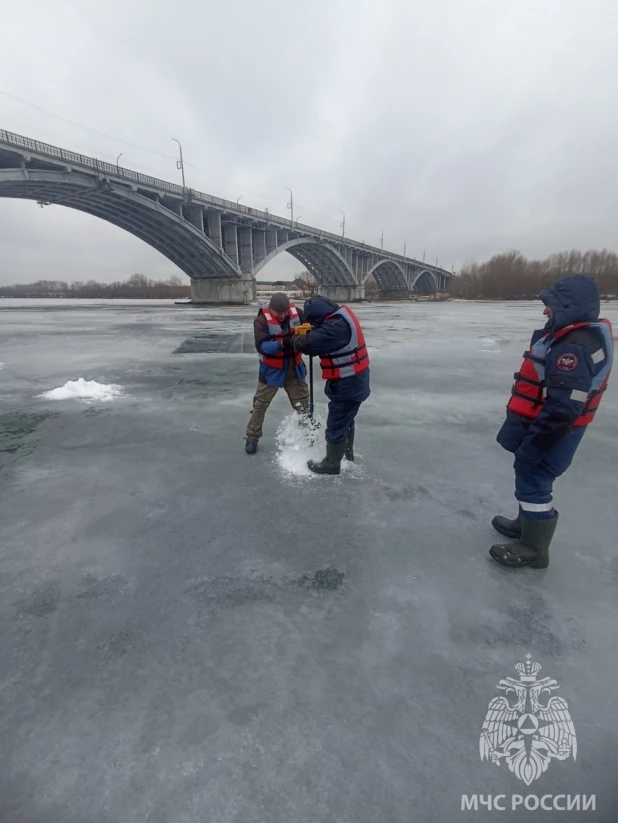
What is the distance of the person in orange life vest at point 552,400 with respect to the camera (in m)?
2.31

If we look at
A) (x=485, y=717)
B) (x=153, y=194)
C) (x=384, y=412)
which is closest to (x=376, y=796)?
(x=485, y=717)

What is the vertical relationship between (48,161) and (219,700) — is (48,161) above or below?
above

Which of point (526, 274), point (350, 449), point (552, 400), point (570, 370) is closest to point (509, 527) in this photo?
point (552, 400)

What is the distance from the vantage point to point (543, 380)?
2598mm

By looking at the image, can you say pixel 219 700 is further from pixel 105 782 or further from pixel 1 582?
pixel 1 582

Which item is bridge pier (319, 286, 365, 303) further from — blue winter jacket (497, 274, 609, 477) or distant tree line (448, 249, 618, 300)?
blue winter jacket (497, 274, 609, 477)

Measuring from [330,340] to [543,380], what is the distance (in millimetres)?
1676

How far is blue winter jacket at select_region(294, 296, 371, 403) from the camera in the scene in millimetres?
3502

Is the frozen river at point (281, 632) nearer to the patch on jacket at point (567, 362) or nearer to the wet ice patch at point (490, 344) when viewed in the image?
the patch on jacket at point (567, 362)

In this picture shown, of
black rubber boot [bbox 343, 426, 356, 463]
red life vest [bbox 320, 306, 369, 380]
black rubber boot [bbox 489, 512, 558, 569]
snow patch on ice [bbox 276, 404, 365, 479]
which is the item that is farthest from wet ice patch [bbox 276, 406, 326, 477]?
black rubber boot [bbox 489, 512, 558, 569]

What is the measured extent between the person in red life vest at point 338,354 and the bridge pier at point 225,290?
48471 mm

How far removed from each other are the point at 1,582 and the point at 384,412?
479 cm

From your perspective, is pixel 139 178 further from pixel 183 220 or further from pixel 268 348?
pixel 268 348

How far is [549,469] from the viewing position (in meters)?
2.56
